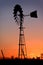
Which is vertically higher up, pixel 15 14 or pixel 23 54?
pixel 15 14

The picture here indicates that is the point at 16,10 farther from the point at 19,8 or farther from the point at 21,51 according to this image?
the point at 21,51

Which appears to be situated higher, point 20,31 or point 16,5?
point 16,5

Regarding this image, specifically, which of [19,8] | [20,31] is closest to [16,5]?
[19,8]

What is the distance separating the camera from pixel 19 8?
180 feet

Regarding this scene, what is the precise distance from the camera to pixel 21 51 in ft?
178
